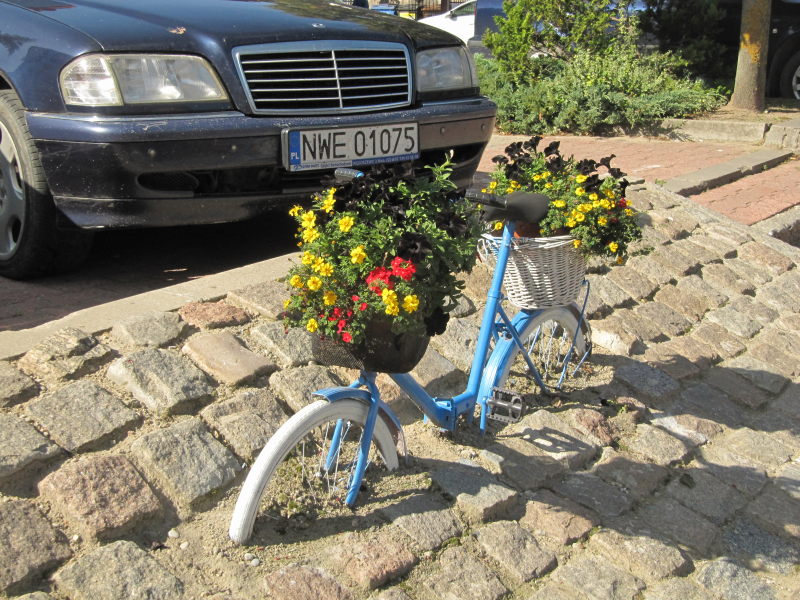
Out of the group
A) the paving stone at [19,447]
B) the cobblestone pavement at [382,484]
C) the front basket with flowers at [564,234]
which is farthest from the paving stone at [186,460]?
the front basket with flowers at [564,234]

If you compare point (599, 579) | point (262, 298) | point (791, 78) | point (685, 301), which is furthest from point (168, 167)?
point (791, 78)

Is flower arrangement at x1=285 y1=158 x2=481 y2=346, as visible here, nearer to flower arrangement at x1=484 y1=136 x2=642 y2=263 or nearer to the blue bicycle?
the blue bicycle

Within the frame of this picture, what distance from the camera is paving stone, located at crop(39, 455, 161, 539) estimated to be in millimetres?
2455

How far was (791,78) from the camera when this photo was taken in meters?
11.7

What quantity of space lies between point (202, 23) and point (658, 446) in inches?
106

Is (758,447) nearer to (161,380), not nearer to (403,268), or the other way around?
(403,268)

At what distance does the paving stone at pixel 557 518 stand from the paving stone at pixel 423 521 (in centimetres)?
27

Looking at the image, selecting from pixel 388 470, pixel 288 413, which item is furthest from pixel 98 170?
pixel 388 470

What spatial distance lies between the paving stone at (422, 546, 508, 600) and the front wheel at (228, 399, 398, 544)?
1.27 ft

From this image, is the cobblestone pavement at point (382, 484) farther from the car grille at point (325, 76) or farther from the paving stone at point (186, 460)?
the car grille at point (325, 76)

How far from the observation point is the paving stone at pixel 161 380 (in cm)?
294

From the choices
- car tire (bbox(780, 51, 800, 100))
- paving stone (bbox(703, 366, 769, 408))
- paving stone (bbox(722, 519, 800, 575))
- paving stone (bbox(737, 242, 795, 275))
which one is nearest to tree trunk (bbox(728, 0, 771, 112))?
car tire (bbox(780, 51, 800, 100))

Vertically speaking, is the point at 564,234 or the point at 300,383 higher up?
the point at 564,234

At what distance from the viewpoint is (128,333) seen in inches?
127
